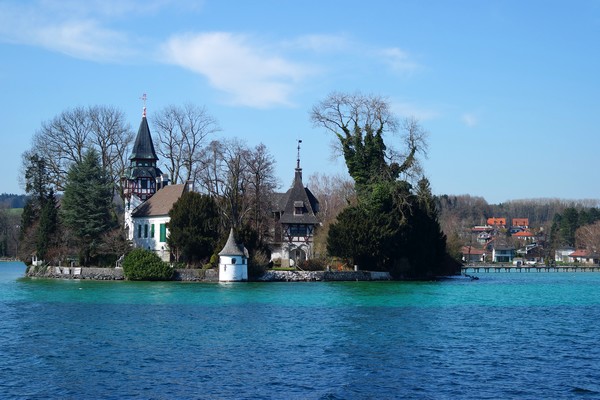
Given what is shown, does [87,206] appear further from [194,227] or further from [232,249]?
[232,249]

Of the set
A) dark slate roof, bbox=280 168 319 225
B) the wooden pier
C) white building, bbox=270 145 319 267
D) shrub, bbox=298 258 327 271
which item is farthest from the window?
the wooden pier

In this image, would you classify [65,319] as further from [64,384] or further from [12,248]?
[12,248]

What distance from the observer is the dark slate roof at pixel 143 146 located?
65.2 meters

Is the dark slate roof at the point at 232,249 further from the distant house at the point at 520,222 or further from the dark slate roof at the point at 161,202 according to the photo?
the distant house at the point at 520,222

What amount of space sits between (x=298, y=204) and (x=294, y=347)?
131 ft

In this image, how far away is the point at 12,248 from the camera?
128 meters

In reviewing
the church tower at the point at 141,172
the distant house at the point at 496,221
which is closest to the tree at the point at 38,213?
the church tower at the point at 141,172

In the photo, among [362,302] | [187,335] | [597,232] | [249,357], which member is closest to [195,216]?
[362,302]

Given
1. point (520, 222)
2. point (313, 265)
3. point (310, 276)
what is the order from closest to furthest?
point (310, 276), point (313, 265), point (520, 222)

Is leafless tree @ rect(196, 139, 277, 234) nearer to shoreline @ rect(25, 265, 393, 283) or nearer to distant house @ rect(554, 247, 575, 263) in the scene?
shoreline @ rect(25, 265, 393, 283)

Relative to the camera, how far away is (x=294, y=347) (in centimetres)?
2339

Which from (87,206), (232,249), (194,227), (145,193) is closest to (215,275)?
(232,249)

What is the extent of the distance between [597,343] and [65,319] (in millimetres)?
19168

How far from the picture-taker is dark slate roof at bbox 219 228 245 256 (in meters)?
51.2
